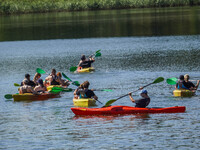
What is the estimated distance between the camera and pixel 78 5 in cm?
11762

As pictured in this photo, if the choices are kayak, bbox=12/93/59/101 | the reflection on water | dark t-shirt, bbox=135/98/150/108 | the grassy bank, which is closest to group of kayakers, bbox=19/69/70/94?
kayak, bbox=12/93/59/101

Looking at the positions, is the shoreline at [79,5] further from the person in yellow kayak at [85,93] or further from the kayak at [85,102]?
the kayak at [85,102]

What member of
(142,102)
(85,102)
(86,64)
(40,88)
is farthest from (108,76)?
(142,102)

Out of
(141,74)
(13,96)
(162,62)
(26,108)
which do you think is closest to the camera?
(26,108)

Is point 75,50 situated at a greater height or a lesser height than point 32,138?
greater

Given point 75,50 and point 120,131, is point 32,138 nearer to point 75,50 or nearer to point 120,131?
point 120,131

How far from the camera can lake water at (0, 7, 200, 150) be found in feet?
62.4

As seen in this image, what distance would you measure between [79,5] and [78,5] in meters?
0.27

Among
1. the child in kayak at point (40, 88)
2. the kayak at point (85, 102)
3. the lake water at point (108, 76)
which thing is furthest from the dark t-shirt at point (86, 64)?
the kayak at point (85, 102)

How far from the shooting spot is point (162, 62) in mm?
40219

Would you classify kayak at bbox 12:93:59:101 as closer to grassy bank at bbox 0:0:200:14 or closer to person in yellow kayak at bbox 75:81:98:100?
person in yellow kayak at bbox 75:81:98:100

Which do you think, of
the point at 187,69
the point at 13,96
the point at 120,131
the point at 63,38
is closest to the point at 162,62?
the point at 187,69

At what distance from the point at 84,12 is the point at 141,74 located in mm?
86209

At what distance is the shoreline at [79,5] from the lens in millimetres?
109625
